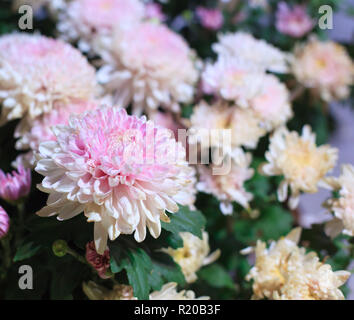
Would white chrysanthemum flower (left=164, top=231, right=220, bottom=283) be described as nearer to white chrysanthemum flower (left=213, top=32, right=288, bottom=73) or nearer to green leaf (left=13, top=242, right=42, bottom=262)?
green leaf (left=13, top=242, right=42, bottom=262)

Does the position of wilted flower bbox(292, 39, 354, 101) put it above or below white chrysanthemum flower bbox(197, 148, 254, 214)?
above

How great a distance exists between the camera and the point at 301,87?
90 centimetres

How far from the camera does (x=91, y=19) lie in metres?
0.77

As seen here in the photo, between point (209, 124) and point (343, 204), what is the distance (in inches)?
9.3

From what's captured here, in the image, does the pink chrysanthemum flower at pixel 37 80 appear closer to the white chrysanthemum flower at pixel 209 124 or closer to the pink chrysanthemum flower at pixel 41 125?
the pink chrysanthemum flower at pixel 41 125

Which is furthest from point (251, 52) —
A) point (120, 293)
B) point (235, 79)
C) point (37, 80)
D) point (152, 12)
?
point (120, 293)

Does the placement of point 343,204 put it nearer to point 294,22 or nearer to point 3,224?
point 3,224

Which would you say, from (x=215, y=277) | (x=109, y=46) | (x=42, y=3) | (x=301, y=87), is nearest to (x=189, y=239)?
(x=215, y=277)

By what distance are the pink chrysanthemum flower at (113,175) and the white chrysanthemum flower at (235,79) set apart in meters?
0.27

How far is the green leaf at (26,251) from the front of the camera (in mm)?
466

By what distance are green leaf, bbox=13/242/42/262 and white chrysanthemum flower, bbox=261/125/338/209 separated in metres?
0.35

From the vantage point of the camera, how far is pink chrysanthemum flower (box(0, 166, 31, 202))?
1.67ft

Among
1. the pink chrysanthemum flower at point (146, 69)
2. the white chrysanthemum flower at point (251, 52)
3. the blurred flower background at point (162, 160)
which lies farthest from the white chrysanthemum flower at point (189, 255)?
the white chrysanthemum flower at point (251, 52)

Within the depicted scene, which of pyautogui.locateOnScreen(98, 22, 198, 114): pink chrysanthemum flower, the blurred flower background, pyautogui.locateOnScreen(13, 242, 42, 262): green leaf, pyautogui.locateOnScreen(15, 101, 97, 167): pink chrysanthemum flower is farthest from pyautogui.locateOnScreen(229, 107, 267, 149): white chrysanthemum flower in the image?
pyautogui.locateOnScreen(13, 242, 42, 262): green leaf
